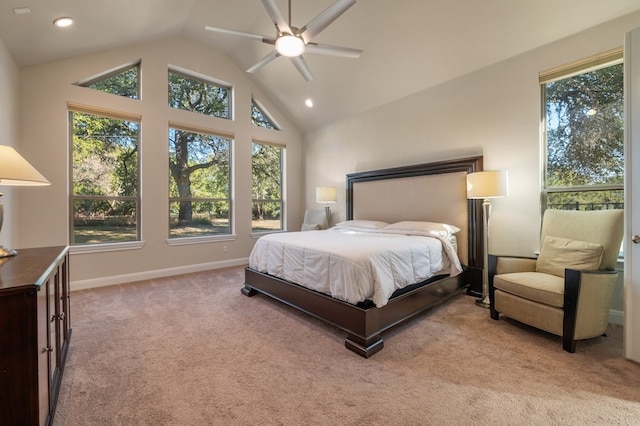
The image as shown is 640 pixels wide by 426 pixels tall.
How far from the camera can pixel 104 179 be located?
Answer: 389 centimetres

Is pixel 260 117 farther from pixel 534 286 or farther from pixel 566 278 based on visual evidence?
pixel 566 278

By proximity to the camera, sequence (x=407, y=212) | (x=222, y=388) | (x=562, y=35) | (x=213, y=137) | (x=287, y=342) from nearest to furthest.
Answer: (x=222, y=388) → (x=287, y=342) → (x=562, y=35) → (x=407, y=212) → (x=213, y=137)

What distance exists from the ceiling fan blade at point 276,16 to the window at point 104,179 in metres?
2.93

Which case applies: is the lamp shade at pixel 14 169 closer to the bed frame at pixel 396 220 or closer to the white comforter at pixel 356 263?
the white comforter at pixel 356 263

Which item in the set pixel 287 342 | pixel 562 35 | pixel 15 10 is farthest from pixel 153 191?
pixel 562 35

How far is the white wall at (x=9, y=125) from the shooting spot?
2.66 m

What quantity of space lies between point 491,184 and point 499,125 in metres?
0.91

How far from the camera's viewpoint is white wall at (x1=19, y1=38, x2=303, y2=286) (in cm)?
331

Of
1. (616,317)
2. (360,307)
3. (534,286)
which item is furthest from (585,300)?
(360,307)

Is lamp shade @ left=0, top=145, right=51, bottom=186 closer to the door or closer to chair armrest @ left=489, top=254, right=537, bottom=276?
chair armrest @ left=489, top=254, right=537, bottom=276

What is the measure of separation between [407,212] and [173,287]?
137 inches

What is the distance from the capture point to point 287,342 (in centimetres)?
221

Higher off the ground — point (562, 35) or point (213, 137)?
point (562, 35)

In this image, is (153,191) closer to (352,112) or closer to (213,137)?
(213,137)
